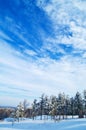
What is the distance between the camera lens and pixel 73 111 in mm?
112000

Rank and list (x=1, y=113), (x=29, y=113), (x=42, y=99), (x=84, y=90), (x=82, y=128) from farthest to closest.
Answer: (x=1, y=113), (x=29, y=113), (x=42, y=99), (x=84, y=90), (x=82, y=128)

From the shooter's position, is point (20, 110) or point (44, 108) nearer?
point (20, 110)

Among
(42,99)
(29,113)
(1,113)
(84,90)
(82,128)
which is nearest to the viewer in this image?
(82,128)

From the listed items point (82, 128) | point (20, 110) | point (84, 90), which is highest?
point (84, 90)

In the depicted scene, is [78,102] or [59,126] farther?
[78,102]

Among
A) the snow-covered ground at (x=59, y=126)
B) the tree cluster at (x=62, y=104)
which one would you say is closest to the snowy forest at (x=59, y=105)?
the tree cluster at (x=62, y=104)

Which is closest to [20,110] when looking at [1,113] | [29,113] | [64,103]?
[64,103]

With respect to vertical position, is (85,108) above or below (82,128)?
above

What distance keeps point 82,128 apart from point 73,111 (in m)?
68.0

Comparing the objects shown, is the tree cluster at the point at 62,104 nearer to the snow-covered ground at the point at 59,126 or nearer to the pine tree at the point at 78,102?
the pine tree at the point at 78,102

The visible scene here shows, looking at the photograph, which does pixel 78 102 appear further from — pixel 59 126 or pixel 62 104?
pixel 59 126

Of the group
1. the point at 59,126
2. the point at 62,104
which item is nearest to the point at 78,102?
the point at 62,104

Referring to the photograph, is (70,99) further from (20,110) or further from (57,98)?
(20,110)

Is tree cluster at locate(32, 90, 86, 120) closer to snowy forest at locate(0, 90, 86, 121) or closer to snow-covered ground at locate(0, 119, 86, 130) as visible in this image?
snowy forest at locate(0, 90, 86, 121)
